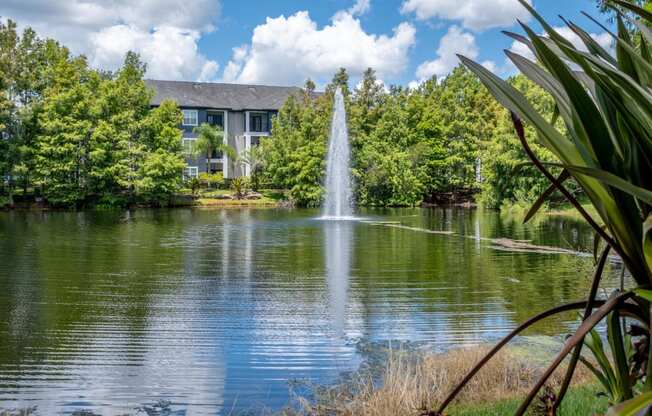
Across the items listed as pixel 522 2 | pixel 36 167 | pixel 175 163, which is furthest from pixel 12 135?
pixel 522 2

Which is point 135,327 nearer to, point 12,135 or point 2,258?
point 2,258

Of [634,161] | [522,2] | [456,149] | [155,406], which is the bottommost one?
[155,406]

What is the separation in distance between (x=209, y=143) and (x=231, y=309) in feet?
159

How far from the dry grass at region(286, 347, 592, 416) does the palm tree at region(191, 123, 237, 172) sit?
170 feet

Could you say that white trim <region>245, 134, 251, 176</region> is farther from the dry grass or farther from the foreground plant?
the foreground plant

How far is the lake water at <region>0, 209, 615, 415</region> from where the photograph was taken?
22.5 ft

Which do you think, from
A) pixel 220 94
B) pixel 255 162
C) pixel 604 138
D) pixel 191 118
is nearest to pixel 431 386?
pixel 604 138

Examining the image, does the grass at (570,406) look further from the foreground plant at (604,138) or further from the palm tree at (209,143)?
the palm tree at (209,143)

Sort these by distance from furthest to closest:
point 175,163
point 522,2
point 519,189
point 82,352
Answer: point 175,163
point 519,189
point 82,352
point 522,2

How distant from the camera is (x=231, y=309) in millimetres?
11023

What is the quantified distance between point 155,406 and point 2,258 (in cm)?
1339

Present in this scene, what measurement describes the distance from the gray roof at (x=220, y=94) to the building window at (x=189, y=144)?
316 centimetres

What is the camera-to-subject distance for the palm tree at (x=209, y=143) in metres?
57.2

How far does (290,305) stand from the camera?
1138 centimetres
